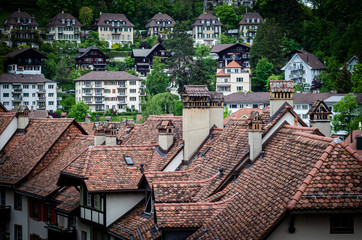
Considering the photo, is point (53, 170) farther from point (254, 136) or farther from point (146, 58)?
point (146, 58)

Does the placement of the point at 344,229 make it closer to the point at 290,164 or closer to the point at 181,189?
the point at 290,164

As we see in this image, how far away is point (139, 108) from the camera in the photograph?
153 m

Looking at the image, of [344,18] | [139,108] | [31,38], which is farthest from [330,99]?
[31,38]

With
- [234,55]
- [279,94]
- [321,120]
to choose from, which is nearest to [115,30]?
[234,55]

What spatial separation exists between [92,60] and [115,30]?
101 feet

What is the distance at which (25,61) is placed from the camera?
160500mm

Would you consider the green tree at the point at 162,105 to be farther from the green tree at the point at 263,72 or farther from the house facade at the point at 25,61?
the house facade at the point at 25,61

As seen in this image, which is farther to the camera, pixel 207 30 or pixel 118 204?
pixel 207 30

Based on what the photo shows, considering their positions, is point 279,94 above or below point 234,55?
below

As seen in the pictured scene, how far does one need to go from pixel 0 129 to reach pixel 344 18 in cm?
14420

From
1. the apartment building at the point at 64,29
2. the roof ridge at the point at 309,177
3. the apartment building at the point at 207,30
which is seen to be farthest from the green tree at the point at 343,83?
the roof ridge at the point at 309,177

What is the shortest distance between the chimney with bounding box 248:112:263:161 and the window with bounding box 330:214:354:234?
4.87 meters

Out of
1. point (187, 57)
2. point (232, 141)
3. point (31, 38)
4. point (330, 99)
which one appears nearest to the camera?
point (232, 141)

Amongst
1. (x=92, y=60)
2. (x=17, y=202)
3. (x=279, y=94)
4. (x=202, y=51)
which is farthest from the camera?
(x=202, y=51)
